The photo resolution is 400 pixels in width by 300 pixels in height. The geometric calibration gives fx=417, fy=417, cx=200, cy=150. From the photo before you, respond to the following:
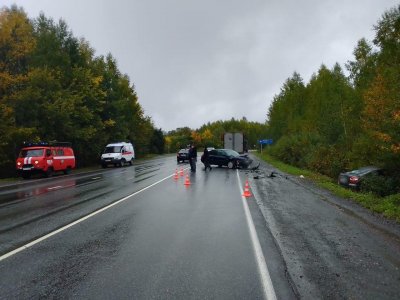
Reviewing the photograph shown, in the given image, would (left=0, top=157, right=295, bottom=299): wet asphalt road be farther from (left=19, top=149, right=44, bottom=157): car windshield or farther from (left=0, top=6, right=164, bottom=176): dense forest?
(left=0, top=6, right=164, bottom=176): dense forest

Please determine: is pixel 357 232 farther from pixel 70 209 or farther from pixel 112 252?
pixel 70 209

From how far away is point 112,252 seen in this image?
7027 millimetres

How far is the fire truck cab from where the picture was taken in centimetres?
2709

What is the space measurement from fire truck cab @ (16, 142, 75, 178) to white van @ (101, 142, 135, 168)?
31.6 ft

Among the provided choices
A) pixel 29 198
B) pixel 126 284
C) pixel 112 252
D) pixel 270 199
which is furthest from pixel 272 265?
pixel 29 198

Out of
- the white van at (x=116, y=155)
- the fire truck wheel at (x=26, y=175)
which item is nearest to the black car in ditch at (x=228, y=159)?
the white van at (x=116, y=155)

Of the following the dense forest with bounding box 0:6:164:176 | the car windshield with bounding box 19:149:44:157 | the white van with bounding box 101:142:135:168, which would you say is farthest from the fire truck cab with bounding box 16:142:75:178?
the white van with bounding box 101:142:135:168

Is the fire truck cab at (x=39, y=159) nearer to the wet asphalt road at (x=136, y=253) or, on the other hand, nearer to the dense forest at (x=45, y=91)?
the dense forest at (x=45, y=91)

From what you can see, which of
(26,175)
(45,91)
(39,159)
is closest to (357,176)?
(39,159)

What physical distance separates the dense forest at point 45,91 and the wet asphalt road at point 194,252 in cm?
2097

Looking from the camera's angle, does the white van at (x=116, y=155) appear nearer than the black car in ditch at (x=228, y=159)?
No

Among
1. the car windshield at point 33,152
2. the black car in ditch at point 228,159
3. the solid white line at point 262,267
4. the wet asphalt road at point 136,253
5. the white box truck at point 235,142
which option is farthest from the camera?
the white box truck at point 235,142

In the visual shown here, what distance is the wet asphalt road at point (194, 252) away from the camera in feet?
17.3

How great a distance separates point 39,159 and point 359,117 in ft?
75.1
